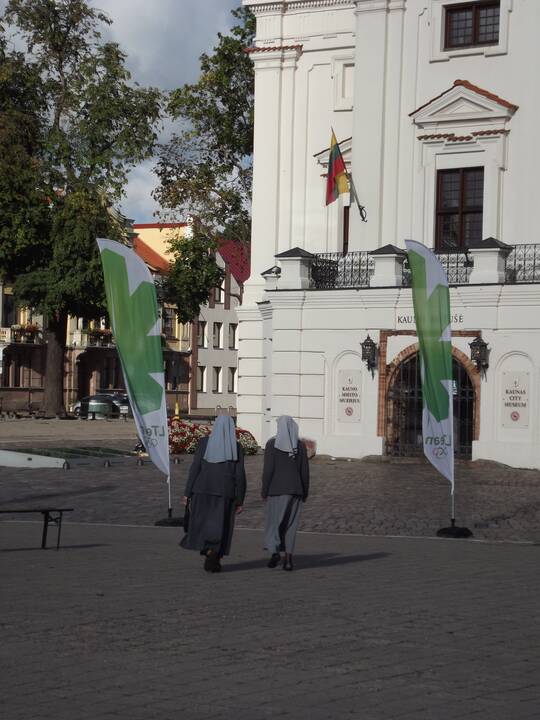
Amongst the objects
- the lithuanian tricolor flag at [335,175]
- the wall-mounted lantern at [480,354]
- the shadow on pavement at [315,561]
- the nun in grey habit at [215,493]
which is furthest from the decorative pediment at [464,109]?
the nun in grey habit at [215,493]

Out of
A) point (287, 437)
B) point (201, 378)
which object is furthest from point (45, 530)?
point (201, 378)

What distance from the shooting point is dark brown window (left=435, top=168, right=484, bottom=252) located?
116 feet

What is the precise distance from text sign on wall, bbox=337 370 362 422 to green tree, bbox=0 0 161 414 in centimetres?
2695

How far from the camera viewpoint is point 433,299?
62.1ft

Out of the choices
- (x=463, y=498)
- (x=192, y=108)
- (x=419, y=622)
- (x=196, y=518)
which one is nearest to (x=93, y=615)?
(x=419, y=622)

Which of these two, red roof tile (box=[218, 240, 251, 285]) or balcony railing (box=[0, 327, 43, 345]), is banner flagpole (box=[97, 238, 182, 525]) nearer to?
red roof tile (box=[218, 240, 251, 285])

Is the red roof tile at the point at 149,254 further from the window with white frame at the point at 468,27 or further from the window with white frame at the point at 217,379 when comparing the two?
the window with white frame at the point at 468,27

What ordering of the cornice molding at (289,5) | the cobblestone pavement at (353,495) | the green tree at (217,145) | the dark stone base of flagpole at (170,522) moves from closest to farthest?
1. the dark stone base of flagpole at (170,522)
2. the cobblestone pavement at (353,495)
3. the cornice molding at (289,5)
4. the green tree at (217,145)

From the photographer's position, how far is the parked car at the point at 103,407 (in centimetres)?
7350

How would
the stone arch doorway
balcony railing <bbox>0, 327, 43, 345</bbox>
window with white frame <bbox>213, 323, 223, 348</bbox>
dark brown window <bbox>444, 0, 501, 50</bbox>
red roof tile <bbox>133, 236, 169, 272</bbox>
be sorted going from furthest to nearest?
window with white frame <bbox>213, 323, 223, 348</bbox>
red roof tile <bbox>133, 236, 169, 272</bbox>
balcony railing <bbox>0, 327, 43, 345</bbox>
dark brown window <bbox>444, 0, 501, 50</bbox>
the stone arch doorway

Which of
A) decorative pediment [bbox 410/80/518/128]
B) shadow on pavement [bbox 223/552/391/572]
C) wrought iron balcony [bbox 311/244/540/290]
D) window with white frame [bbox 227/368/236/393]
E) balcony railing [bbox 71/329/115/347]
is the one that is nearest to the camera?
shadow on pavement [bbox 223/552/391/572]

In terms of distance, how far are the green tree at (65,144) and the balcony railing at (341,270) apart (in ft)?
82.7

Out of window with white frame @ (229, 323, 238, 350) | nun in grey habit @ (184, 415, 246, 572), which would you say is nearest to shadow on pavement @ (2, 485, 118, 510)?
nun in grey habit @ (184, 415, 246, 572)

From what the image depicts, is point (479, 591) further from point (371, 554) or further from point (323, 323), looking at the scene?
point (323, 323)
